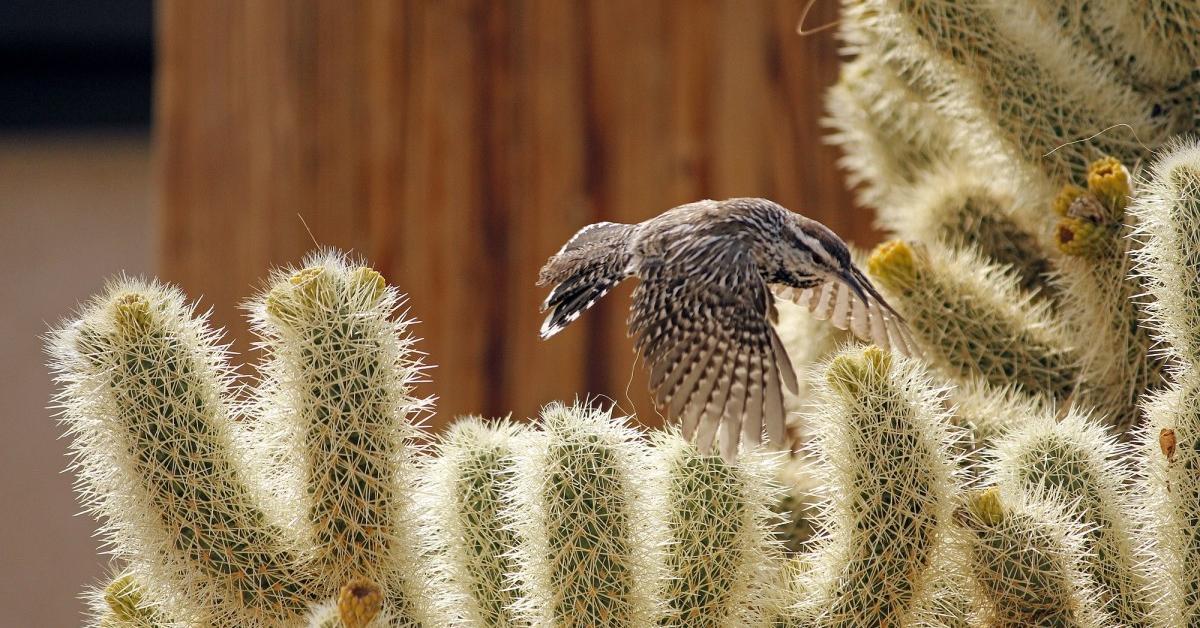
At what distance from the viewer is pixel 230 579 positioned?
127 cm

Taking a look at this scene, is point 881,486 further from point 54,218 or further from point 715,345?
point 54,218

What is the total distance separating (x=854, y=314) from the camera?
5.68 feet

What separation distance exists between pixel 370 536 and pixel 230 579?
15 centimetres

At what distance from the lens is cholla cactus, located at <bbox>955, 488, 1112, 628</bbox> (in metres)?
1.28

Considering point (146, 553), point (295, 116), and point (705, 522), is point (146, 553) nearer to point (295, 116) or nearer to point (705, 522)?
point (705, 522)

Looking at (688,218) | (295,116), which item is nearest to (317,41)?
(295,116)

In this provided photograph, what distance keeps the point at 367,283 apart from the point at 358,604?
0.33 m

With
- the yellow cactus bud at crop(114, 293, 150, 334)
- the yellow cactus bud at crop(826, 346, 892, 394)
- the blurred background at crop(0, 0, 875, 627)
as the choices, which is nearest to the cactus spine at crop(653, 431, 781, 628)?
the yellow cactus bud at crop(826, 346, 892, 394)

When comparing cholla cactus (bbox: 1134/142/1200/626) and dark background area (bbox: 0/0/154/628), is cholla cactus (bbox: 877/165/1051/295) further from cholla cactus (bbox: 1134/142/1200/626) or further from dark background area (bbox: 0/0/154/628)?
dark background area (bbox: 0/0/154/628)

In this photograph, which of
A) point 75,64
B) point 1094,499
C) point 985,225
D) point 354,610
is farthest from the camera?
point 75,64

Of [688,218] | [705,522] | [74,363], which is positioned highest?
[688,218]

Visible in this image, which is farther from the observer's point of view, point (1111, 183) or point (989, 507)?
point (1111, 183)

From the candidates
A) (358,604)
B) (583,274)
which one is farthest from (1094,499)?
(358,604)

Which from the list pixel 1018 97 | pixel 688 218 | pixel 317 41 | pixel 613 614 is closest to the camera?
pixel 613 614
